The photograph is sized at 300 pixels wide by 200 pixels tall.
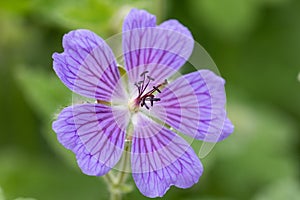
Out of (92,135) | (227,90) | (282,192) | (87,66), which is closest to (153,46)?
(87,66)

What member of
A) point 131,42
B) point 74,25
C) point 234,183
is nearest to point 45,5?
point 74,25

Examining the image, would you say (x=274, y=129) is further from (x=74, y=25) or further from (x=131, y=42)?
(x=131, y=42)

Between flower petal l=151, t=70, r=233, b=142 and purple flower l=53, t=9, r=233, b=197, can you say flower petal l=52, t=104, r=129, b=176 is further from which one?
flower petal l=151, t=70, r=233, b=142

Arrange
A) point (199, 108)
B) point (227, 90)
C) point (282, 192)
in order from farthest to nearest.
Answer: point (227, 90) → point (282, 192) → point (199, 108)

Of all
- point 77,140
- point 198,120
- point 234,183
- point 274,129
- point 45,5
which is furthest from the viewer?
point 274,129

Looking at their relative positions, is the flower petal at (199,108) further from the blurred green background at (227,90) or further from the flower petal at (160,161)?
the blurred green background at (227,90)

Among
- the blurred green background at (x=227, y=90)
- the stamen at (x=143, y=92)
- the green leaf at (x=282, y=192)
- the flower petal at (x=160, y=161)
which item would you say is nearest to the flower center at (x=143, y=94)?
the stamen at (x=143, y=92)

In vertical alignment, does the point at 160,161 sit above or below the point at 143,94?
→ below

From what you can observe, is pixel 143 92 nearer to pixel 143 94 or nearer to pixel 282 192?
pixel 143 94
